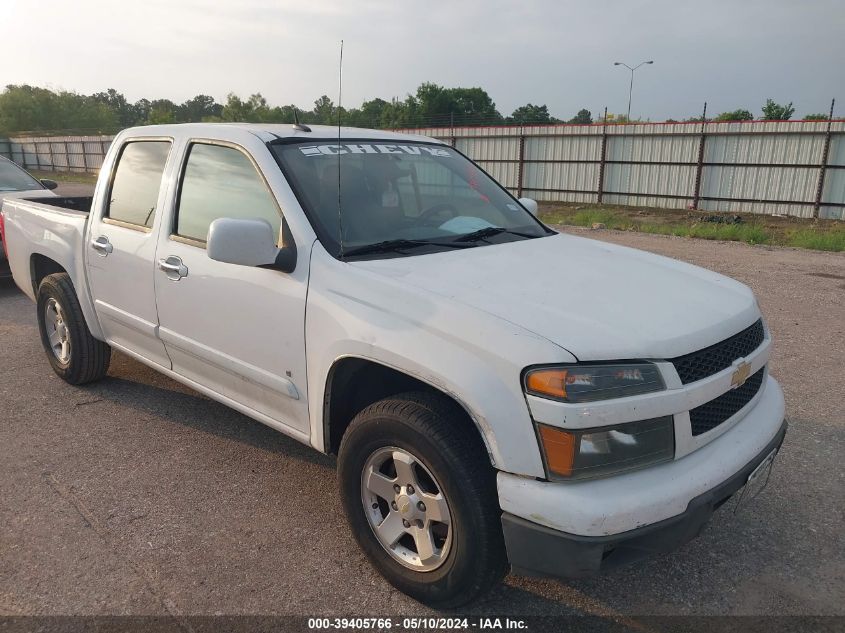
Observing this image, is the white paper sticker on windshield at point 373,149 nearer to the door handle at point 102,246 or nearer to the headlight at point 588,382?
the door handle at point 102,246

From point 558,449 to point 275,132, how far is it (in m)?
2.20

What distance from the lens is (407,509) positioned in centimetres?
241

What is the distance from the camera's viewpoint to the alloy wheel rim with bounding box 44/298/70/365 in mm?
4648

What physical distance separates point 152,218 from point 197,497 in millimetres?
1547

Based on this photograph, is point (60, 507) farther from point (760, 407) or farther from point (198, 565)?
point (760, 407)

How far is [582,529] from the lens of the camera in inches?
77.5

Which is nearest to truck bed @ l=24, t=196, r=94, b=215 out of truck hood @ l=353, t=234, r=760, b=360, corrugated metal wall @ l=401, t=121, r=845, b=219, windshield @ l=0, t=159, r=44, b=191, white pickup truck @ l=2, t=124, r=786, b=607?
white pickup truck @ l=2, t=124, r=786, b=607

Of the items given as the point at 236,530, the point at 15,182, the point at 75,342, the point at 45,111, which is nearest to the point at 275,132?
the point at 236,530

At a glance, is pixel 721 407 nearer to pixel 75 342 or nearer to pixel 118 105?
pixel 75 342

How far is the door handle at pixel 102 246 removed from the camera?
387cm

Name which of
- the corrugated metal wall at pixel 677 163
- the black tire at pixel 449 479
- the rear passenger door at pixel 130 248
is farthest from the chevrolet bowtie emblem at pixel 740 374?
the corrugated metal wall at pixel 677 163

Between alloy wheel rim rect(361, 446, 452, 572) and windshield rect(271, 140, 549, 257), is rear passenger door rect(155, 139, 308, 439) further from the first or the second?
alloy wheel rim rect(361, 446, 452, 572)

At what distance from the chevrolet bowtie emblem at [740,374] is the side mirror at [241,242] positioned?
1.84 meters

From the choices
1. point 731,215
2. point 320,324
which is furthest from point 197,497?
point 731,215
